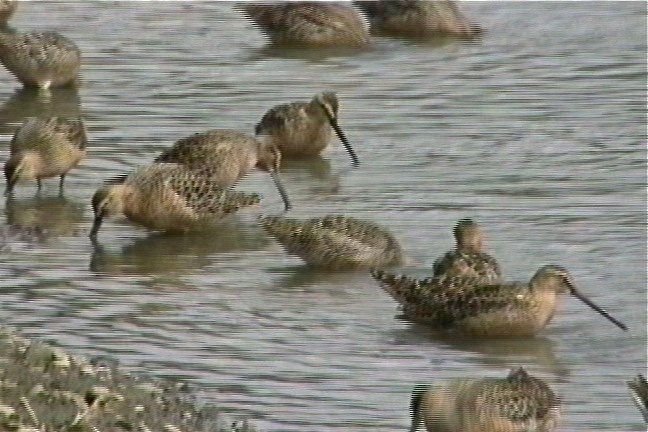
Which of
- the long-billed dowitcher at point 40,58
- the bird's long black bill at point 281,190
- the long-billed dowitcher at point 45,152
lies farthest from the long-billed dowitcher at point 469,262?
the long-billed dowitcher at point 40,58

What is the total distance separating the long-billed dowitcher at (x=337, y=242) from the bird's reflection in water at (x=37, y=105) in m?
4.08

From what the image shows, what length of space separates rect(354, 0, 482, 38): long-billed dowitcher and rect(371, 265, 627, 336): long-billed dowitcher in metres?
8.89

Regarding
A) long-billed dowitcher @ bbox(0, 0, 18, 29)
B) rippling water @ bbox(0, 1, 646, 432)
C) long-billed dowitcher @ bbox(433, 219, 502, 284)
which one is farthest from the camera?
long-billed dowitcher @ bbox(0, 0, 18, 29)

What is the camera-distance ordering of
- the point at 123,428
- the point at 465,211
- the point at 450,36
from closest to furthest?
1. the point at 123,428
2. the point at 465,211
3. the point at 450,36

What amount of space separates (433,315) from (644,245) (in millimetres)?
1874

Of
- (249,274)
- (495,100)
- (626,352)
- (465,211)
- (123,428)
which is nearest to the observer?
(123,428)

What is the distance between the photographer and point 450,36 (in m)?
18.4

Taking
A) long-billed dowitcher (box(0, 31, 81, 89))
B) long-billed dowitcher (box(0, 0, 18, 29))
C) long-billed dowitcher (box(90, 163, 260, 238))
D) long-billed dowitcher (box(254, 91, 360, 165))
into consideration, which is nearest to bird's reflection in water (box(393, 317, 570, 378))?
long-billed dowitcher (box(90, 163, 260, 238))

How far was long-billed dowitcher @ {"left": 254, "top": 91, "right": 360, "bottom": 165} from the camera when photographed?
13.6 meters

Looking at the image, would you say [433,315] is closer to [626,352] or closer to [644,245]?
[626,352]

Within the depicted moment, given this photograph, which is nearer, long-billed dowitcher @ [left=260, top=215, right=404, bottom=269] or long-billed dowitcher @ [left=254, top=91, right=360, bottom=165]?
long-billed dowitcher @ [left=260, top=215, right=404, bottom=269]

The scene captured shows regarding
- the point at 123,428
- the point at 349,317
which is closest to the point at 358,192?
the point at 349,317

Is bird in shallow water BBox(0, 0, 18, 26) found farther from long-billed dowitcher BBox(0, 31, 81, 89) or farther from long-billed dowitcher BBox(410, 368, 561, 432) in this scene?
long-billed dowitcher BBox(410, 368, 561, 432)

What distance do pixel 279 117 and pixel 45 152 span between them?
201 centimetres
